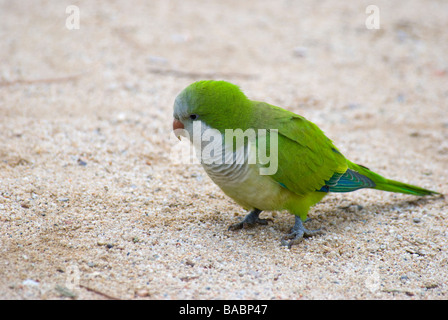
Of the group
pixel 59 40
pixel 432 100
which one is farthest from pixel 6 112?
pixel 432 100

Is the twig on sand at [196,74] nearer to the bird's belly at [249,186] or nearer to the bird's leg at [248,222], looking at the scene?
the bird's leg at [248,222]

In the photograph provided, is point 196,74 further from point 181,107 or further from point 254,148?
point 254,148

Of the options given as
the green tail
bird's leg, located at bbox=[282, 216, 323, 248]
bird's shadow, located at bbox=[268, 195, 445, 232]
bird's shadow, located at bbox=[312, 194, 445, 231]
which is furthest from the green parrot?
the green tail

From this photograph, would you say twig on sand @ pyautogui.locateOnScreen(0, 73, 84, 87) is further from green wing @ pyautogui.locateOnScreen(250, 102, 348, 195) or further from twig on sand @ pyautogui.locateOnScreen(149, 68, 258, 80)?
green wing @ pyautogui.locateOnScreen(250, 102, 348, 195)

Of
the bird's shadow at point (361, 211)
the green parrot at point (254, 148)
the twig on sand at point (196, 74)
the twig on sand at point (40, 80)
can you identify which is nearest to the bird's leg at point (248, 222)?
the green parrot at point (254, 148)

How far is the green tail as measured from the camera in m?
4.56

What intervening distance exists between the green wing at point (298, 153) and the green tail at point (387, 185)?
0.49 metres

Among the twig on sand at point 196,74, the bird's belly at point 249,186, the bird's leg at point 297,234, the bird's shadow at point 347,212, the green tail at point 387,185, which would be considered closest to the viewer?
the bird's belly at point 249,186

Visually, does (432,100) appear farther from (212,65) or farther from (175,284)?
(175,284)

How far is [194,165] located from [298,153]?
1695 millimetres

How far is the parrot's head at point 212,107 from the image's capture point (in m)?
3.70

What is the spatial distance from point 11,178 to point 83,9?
5.35 m

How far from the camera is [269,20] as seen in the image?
363 inches
